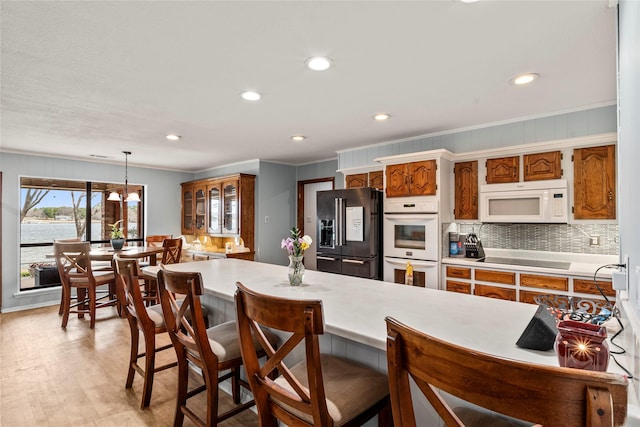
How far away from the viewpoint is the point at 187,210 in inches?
262

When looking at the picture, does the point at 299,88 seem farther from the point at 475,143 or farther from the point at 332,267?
the point at 332,267

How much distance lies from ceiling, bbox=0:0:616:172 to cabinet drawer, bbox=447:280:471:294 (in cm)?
170

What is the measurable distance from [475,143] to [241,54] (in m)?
2.74

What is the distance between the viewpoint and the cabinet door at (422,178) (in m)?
3.67

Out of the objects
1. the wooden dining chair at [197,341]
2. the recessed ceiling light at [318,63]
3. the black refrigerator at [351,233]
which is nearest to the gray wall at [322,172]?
the black refrigerator at [351,233]

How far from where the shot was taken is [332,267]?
445cm

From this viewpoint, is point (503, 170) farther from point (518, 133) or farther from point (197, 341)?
point (197, 341)

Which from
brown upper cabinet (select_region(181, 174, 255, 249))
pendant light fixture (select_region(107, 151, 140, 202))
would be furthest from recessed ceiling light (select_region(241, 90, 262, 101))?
pendant light fixture (select_region(107, 151, 140, 202))

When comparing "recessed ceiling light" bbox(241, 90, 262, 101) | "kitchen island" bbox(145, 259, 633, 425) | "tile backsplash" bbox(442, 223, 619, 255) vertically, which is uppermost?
"recessed ceiling light" bbox(241, 90, 262, 101)

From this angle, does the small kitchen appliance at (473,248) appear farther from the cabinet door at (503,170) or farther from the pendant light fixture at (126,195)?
the pendant light fixture at (126,195)

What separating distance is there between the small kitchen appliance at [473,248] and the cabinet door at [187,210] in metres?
5.02

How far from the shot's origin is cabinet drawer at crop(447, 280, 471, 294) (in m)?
3.41

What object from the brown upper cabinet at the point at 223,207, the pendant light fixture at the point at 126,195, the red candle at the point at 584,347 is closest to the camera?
the red candle at the point at 584,347

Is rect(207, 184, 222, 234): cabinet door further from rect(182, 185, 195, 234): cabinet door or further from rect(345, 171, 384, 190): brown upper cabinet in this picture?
rect(345, 171, 384, 190): brown upper cabinet
